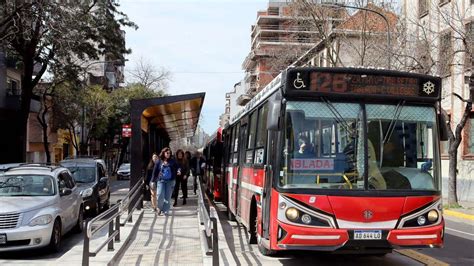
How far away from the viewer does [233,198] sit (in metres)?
13.7

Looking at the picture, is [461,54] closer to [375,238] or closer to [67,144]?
[375,238]

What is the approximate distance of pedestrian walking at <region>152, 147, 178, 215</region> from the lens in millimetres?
14516

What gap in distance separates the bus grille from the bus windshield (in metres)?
5.10

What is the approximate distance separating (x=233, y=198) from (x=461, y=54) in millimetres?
14710

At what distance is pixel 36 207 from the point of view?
34.0ft

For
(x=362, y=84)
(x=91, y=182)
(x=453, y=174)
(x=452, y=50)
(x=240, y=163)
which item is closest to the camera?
(x=362, y=84)

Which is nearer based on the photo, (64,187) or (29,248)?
(29,248)

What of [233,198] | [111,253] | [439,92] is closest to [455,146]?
[233,198]

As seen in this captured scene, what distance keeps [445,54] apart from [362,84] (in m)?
15.8

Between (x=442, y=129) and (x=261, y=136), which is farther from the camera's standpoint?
(x=261, y=136)

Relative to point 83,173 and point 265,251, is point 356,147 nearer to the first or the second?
point 265,251

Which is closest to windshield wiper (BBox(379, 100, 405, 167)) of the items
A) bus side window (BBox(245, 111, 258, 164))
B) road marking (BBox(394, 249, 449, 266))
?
road marking (BBox(394, 249, 449, 266))

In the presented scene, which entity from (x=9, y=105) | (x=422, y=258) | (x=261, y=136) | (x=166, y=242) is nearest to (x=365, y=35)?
(x=9, y=105)

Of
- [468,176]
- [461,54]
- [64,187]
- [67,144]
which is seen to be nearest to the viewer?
[64,187]
